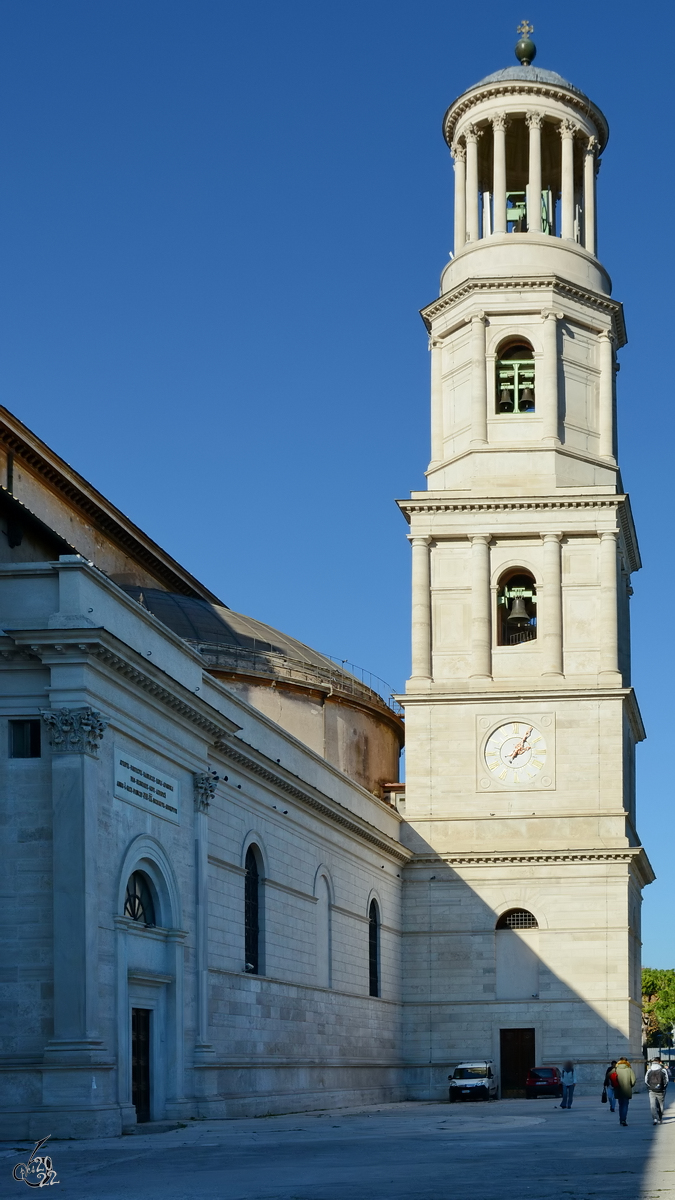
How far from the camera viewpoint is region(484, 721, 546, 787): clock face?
5678cm

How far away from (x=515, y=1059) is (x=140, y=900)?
1003 inches

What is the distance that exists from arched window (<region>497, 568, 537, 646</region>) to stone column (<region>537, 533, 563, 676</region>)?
1176 millimetres

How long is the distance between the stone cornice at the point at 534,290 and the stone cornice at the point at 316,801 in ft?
60.2

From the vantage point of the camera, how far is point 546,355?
58.7m

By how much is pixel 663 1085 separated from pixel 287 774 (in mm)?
12068

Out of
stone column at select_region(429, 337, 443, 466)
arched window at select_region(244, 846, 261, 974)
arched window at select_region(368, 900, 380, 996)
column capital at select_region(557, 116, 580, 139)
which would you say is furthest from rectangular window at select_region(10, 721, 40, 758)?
column capital at select_region(557, 116, 580, 139)

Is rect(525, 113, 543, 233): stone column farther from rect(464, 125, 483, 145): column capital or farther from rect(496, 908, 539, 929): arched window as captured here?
Answer: rect(496, 908, 539, 929): arched window

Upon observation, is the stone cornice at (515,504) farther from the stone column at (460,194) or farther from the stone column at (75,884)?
the stone column at (75,884)

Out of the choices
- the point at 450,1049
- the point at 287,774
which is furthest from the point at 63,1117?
the point at 450,1049

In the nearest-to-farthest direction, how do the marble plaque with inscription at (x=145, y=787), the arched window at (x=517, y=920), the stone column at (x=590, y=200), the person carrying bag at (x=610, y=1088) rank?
1. the marble plaque with inscription at (x=145, y=787)
2. the person carrying bag at (x=610, y=1088)
3. the arched window at (x=517, y=920)
4. the stone column at (x=590, y=200)

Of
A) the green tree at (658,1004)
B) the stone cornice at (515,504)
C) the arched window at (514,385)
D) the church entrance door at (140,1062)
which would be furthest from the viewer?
the green tree at (658,1004)

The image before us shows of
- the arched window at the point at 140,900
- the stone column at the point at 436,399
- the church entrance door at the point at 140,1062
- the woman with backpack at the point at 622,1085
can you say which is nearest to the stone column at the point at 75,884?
the arched window at the point at 140,900

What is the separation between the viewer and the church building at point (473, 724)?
44250 mm

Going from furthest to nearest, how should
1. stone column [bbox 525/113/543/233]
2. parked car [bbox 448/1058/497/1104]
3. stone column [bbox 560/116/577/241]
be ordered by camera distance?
stone column [bbox 560/116/577/241]
stone column [bbox 525/113/543/233]
parked car [bbox 448/1058/497/1104]
